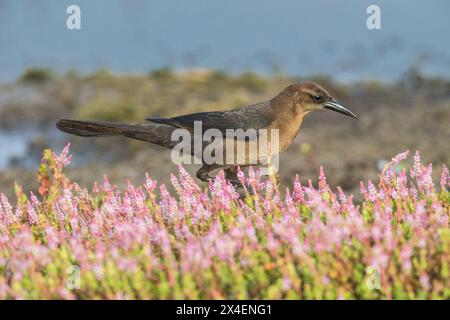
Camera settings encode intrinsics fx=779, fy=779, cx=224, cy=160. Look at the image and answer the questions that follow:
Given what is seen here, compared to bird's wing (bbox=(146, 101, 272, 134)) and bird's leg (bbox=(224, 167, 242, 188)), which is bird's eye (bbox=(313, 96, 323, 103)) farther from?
bird's leg (bbox=(224, 167, 242, 188))

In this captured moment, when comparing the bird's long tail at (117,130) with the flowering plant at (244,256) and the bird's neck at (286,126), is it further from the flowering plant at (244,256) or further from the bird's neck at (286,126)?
the flowering plant at (244,256)

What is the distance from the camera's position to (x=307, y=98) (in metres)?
6.74

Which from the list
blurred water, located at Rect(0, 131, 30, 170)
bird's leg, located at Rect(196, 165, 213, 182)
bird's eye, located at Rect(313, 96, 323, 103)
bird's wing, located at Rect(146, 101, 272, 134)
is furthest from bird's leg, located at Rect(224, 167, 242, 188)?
blurred water, located at Rect(0, 131, 30, 170)

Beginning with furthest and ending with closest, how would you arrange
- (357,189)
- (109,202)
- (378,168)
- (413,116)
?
(413,116), (378,168), (357,189), (109,202)

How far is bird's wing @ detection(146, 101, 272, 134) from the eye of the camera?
659 centimetres

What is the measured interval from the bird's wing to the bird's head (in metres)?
0.24

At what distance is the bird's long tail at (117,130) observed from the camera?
662cm

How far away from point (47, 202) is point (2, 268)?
1142 millimetres

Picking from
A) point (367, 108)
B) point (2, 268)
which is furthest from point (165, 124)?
point (367, 108)

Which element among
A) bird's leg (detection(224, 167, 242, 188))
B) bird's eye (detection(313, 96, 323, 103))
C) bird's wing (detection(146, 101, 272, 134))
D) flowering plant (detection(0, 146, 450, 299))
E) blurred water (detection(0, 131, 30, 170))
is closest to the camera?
flowering plant (detection(0, 146, 450, 299))

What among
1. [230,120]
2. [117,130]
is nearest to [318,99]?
[230,120]

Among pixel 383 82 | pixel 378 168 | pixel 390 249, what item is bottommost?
pixel 390 249
